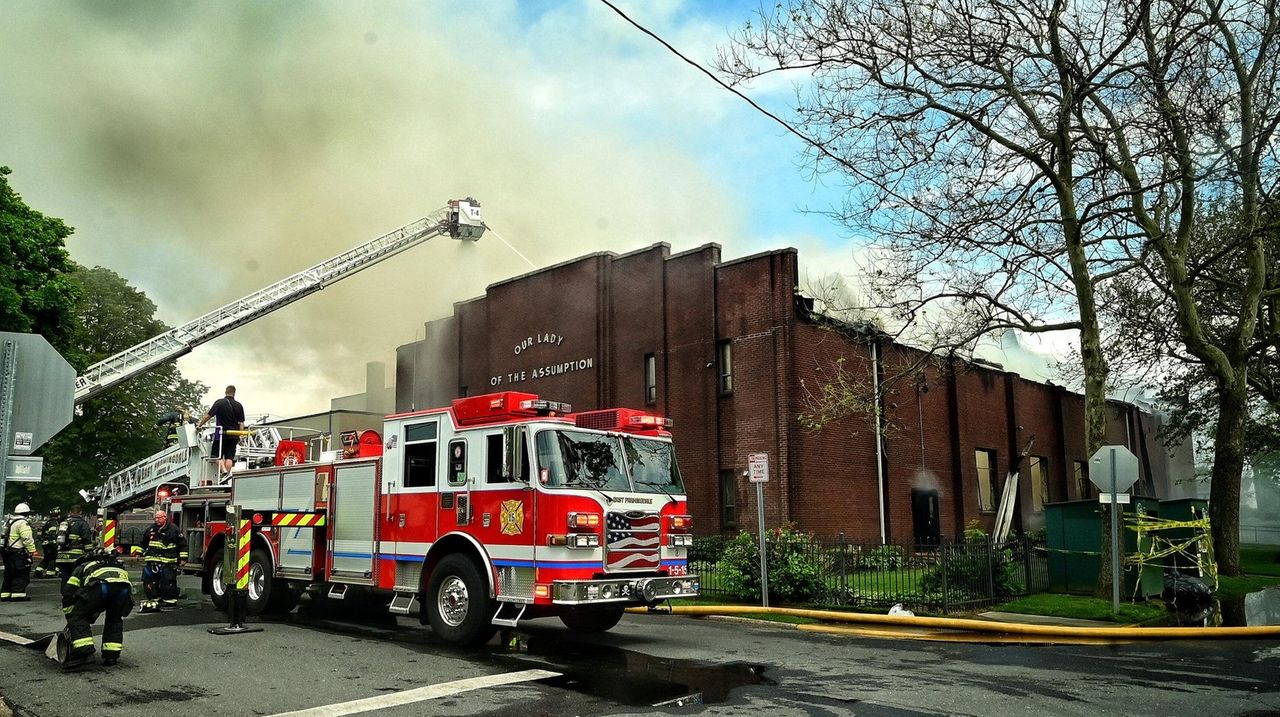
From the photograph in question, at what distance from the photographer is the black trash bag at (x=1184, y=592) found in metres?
15.6

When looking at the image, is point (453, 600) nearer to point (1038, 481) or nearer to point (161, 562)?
point (161, 562)

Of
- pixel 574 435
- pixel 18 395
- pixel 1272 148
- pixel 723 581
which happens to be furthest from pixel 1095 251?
pixel 18 395

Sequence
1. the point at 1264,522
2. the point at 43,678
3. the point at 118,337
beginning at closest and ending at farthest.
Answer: the point at 43,678 → the point at 118,337 → the point at 1264,522

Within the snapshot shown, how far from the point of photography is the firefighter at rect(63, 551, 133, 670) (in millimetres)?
8555

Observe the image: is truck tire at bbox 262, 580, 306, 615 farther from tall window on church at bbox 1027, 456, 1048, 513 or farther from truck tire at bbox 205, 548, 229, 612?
tall window on church at bbox 1027, 456, 1048, 513

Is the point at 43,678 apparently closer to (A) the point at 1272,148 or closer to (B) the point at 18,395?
(B) the point at 18,395

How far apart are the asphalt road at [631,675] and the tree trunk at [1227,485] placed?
9405 millimetres

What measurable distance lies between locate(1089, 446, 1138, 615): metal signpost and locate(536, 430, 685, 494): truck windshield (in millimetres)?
6506

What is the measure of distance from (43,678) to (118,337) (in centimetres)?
3506

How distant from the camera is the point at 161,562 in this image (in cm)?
1353

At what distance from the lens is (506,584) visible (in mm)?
9805

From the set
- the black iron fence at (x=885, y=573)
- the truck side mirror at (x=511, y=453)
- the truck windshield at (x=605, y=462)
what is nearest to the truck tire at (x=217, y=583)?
the truck side mirror at (x=511, y=453)

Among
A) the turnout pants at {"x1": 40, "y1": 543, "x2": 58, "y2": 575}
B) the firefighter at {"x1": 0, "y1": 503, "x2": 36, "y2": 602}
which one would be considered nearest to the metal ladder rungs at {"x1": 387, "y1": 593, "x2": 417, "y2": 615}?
the firefighter at {"x1": 0, "y1": 503, "x2": 36, "y2": 602}

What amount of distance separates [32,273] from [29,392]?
21149 millimetres
